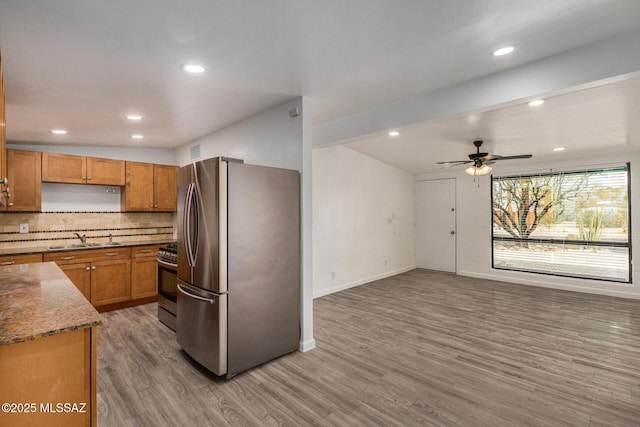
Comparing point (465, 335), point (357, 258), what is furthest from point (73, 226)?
point (465, 335)

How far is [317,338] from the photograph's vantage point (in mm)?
3500

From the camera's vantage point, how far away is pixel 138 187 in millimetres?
A: 4973

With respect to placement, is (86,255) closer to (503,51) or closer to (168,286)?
(168,286)

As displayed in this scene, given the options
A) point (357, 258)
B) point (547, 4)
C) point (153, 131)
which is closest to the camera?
point (547, 4)

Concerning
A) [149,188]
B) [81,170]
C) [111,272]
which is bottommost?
[111,272]

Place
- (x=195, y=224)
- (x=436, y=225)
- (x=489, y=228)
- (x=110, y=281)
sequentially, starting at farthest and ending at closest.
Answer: (x=436, y=225) < (x=489, y=228) < (x=110, y=281) < (x=195, y=224)

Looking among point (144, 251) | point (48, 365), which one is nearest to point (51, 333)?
point (48, 365)

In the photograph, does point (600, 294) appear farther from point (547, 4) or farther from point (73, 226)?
point (73, 226)

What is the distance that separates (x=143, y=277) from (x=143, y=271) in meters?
0.09

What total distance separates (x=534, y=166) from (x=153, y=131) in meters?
6.67

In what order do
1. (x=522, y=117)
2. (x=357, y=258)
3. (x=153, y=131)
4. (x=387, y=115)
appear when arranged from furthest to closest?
(x=357, y=258) → (x=153, y=131) → (x=522, y=117) → (x=387, y=115)

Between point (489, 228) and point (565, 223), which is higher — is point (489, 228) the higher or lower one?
the lower one

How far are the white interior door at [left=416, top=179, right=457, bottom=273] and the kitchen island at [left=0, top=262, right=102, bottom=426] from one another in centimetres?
703

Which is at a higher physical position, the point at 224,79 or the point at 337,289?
the point at 224,79
